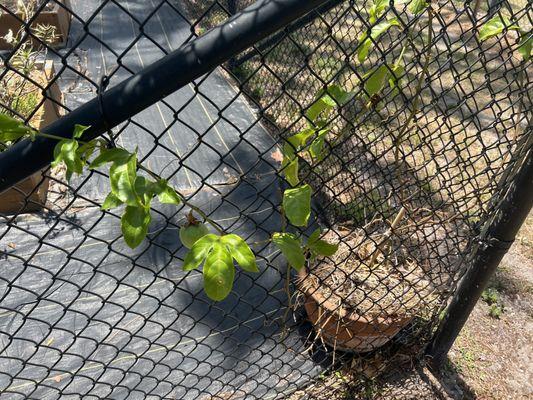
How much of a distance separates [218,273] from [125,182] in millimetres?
339

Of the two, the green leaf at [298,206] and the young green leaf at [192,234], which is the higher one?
the young green leaf at [192,234]

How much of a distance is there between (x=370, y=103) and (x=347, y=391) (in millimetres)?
1468

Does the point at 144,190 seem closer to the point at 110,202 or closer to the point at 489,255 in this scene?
the point at 110,202

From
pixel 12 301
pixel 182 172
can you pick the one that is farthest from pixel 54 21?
pixel 12 301

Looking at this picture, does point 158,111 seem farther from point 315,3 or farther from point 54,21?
point 315,3

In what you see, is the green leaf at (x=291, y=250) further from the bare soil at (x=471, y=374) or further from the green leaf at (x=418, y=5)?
the bare soil at (x=471, y=374)

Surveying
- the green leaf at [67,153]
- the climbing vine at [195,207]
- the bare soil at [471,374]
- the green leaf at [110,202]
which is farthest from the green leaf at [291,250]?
the bare soil at [471,374]

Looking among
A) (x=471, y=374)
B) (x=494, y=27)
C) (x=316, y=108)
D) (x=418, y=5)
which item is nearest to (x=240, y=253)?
(x=316, y=108)

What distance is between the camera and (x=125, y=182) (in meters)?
0.97

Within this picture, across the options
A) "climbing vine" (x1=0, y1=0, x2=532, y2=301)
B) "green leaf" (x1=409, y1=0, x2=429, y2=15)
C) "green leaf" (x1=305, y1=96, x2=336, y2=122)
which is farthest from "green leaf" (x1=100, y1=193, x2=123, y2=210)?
"green leaf" (x1=409, y1=0, x2=429, y2=15)

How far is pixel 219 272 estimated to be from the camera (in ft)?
3.76

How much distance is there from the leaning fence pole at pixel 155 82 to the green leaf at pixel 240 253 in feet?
1.36

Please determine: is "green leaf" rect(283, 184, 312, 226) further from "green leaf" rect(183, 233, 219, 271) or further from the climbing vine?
"green leaf" rect(183, 233, 219, 271)

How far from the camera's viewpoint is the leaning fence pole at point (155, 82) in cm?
99
